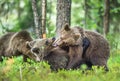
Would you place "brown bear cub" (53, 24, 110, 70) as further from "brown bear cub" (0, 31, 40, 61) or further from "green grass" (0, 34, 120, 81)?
"brown bear cub" (0, 31, 40, 61)

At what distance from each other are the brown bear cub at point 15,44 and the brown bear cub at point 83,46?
3851 mm

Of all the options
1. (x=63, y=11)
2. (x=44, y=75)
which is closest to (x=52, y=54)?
(x=44, y=75)

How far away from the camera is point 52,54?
1149 centimetres

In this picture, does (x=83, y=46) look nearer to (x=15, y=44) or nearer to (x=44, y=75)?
(x=44, y=75)

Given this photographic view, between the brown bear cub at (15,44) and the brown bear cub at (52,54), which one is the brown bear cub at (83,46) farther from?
the brown bear cub at (15,44)

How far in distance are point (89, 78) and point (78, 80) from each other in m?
0.29

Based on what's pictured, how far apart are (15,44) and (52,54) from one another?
425 cm

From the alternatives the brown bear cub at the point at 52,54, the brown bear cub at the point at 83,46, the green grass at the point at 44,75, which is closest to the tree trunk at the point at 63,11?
the brown bear cub at the point at 52,54

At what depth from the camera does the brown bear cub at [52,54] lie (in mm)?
11312

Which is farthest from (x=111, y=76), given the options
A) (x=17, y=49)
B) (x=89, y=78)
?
(x=17, y=49)

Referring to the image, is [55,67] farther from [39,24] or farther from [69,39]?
[39,24]

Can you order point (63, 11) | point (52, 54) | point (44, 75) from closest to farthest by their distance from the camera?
point (44, 75), point (52, 54), point (63, 11)

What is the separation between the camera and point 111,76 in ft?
31.7

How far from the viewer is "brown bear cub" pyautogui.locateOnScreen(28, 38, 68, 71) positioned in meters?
11.3
